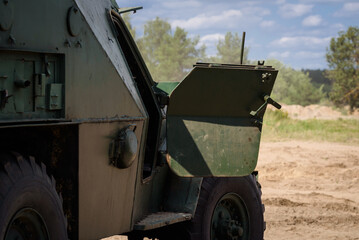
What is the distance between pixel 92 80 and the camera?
435cm

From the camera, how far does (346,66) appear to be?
45.2 m

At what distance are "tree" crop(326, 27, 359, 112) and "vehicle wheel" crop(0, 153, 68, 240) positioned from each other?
41.2 meters

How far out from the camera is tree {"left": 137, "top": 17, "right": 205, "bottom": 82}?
5153 cm

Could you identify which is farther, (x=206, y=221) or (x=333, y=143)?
(x=333, y=143)

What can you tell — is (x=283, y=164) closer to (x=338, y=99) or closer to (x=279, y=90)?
(x=338, y=99)

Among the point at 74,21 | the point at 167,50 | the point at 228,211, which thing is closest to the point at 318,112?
the point at 167,50

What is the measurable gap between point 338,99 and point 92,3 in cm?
4196

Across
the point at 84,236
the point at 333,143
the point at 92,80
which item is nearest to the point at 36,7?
the point at 92,80

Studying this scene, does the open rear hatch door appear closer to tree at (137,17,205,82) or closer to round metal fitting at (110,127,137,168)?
round metal fitting at (110,127,137,168)

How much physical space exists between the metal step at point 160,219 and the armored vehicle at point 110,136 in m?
0.01

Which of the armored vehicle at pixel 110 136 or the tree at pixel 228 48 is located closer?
the armored vehicle at pixel 110 136

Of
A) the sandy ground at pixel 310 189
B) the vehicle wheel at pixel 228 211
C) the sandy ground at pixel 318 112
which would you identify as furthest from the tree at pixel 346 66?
the vehicle wheel at pixel 228 211

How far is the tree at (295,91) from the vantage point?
205ft

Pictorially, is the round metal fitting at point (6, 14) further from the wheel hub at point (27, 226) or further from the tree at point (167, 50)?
the tree at point (167, 50)
